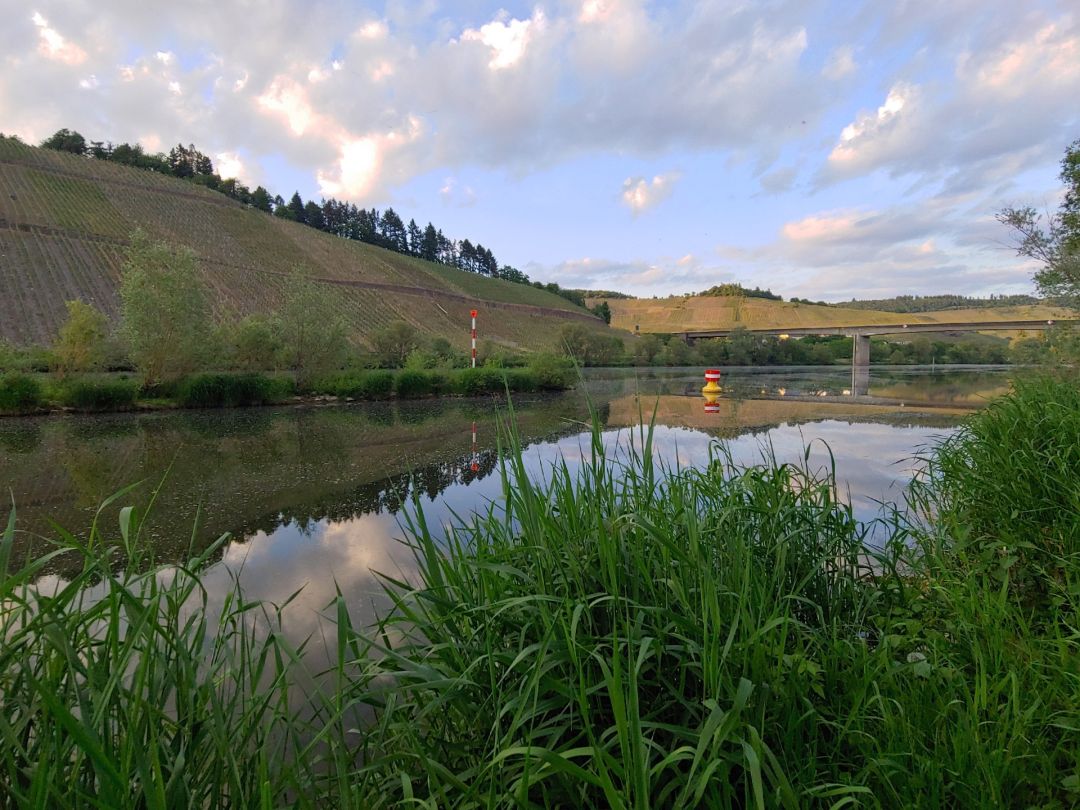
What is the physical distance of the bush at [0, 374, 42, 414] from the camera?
13758mm

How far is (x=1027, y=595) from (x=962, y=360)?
2636 inches

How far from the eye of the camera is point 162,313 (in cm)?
1677

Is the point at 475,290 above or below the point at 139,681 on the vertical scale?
above

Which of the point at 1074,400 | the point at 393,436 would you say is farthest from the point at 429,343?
the point at 1074,400

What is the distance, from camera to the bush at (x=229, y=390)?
16969 millimetres

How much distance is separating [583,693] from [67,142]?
9550 centimetres

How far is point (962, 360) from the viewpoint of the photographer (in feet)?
184

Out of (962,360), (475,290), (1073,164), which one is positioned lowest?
(962,360)

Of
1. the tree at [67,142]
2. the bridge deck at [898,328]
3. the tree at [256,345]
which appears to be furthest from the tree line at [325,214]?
the tree at [256,345]

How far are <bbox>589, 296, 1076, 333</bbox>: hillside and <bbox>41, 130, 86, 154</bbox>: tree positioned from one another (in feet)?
239

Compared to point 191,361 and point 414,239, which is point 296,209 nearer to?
point 414,239

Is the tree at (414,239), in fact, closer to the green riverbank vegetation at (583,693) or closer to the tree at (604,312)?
the tree at (604,312)

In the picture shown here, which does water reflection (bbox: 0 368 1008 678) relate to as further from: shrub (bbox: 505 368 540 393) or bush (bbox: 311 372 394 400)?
shrub (bbox: 505 368 540 393)

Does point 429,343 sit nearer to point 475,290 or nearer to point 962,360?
point 475,290
